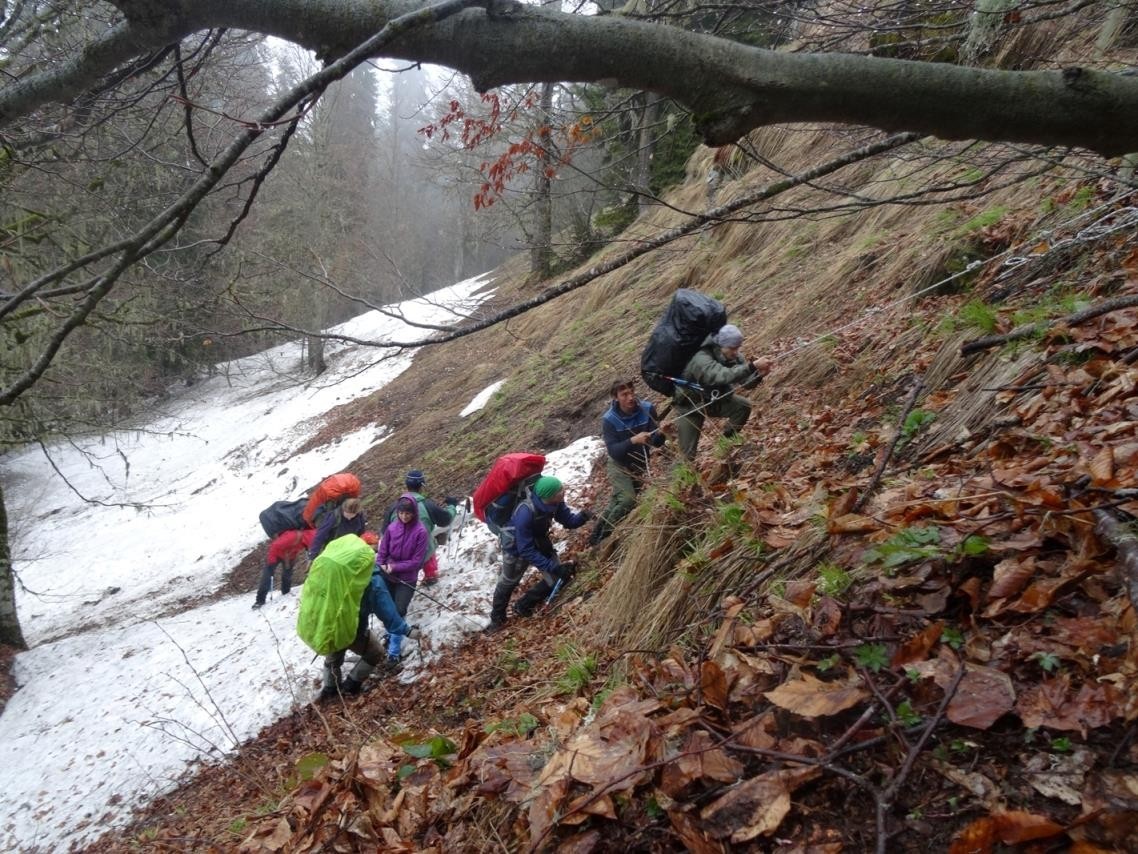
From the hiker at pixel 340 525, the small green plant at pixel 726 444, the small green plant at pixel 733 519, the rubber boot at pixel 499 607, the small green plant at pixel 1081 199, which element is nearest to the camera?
the small green plant at pixel 733 519

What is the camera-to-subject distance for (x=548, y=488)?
5.60 meters

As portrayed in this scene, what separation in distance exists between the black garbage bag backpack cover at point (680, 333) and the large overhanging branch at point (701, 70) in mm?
3240

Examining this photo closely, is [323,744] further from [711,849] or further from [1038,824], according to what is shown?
[1038,824]

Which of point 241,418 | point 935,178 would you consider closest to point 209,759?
point 935,178

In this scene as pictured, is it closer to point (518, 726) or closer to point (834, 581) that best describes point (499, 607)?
point (518, 726)

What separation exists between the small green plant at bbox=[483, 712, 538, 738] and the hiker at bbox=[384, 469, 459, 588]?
3.43 meters

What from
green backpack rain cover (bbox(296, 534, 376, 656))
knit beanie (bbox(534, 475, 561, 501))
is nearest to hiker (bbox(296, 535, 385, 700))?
green backpack rain cover (bbox(296, 534, 376, 656))

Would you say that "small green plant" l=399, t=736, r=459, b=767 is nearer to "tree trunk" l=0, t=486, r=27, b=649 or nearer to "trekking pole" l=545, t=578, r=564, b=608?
"trekking pole" l=545, t=578, r=564, b=608

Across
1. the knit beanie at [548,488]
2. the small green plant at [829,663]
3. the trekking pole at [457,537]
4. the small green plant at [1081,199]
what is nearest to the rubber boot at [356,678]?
the trekking pole at [457,537]

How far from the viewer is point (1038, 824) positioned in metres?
1.34

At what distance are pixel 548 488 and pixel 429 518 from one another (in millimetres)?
1920

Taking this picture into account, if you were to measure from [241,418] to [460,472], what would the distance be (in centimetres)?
1329

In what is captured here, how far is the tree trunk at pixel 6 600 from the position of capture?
906 centimetres

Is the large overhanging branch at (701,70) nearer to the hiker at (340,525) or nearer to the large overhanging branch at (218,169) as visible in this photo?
the large overhanging branch at (218,169)
